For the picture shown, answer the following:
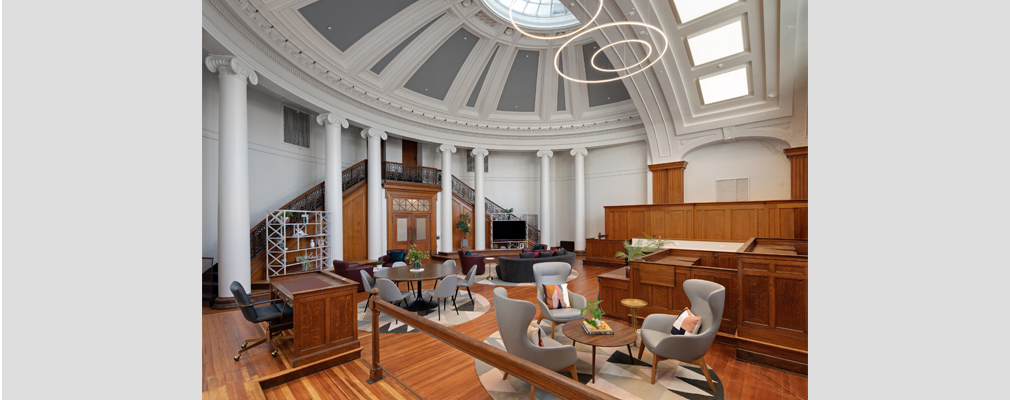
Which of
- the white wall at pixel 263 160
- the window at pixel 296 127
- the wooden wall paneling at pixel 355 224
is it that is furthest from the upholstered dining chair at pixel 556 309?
the window at pixel 296 127

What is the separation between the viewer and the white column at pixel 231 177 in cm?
590

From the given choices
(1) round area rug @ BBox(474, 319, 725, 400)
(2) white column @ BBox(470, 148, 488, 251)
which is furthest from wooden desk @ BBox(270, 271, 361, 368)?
(2) white column @ BBox(470, 148, 488, 251)

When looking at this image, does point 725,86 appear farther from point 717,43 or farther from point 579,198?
point 579,198

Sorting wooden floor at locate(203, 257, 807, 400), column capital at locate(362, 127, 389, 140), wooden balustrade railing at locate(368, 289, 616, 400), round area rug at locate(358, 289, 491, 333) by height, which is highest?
column capital at locate(362, 127, 389, 140)

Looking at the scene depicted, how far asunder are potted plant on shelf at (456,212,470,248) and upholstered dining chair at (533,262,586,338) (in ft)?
23.1

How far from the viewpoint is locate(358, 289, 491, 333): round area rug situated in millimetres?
4805

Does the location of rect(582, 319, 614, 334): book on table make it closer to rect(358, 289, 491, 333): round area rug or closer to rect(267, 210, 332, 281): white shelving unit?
rect(358, 289, 491, 333): round area rug

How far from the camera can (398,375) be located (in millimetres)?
3434

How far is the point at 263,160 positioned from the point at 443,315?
270 inches

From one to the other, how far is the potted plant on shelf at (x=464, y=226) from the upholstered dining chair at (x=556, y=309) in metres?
7.04

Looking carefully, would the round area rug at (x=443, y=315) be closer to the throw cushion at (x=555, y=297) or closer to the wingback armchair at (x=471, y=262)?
the throw cushion at (x=555, y=297)

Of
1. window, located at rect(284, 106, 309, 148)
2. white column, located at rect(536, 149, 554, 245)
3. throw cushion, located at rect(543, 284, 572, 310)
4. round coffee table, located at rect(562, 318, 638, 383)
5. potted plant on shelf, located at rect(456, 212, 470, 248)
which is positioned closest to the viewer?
round coffee table, located at rect(562, 318, 638, 383)

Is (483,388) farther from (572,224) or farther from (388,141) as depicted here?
(572,224)

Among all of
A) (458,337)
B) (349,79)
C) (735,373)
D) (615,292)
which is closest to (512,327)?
(458,337)
